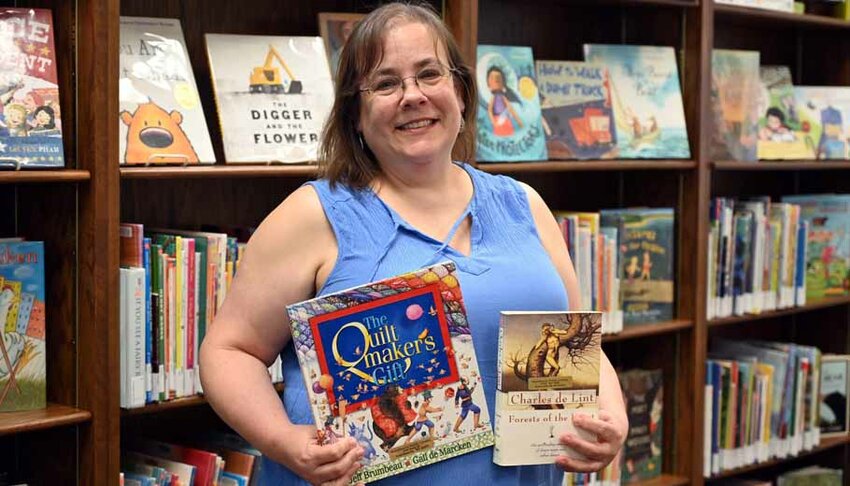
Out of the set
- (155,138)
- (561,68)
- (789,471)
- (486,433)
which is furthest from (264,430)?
(789,471)

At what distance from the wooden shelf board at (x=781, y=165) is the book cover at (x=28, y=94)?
1880 millimetres

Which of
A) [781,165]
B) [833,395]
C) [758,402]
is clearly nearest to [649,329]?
[758,402]

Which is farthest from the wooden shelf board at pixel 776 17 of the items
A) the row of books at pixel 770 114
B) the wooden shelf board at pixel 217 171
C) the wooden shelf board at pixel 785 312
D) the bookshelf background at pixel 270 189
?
the wooden shelf board at pixel 217 171

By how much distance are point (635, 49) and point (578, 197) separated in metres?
0.47

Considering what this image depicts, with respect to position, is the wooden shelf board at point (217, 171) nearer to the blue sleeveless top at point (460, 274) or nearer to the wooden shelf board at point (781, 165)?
the blue sleeveless top at point (460, 274)

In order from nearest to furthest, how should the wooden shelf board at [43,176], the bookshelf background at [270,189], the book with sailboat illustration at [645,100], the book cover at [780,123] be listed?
1. the wooden shelf board at [43,176]
2. the bookshelf background at [270,189]
3. the book with sailboat illustration at [645,100]
4. the book cover at [780,123]

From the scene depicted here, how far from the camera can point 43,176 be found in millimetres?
2074

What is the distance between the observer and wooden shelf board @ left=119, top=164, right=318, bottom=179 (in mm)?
2227

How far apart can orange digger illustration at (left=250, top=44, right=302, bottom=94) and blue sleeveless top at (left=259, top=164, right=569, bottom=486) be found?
753 mm

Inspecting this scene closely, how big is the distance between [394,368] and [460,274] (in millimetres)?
180

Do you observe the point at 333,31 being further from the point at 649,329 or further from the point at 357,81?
the point at 649,329

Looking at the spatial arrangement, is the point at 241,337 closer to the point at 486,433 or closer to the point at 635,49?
the point at 486,433

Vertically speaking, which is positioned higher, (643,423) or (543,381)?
(543,381)

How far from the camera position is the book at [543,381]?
67.6 inches
